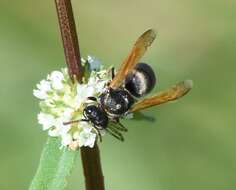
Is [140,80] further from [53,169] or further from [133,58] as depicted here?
[53,169]

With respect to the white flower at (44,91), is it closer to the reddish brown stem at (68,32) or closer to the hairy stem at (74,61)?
the hairy stem at (74,61)

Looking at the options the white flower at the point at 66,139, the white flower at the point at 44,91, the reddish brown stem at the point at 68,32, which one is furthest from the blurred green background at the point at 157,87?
the reddish brown stem at the point at 68,32


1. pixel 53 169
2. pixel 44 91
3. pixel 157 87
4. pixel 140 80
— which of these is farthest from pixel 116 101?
pixel 157 87

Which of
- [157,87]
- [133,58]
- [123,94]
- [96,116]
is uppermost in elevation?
[157,87]

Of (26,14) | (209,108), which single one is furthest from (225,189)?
(26,14)

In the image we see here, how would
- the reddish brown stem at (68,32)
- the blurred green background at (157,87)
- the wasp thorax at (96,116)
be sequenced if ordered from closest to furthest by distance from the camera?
the reddish brown stem at (68,32)
the wasp thorax at (96,116)
the blurred green background at (157,87)

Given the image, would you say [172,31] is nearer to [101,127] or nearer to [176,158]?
[176,158]

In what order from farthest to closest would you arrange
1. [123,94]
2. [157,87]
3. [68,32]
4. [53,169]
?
[157,87] < [123,94] < [53,169] < [68,32]
